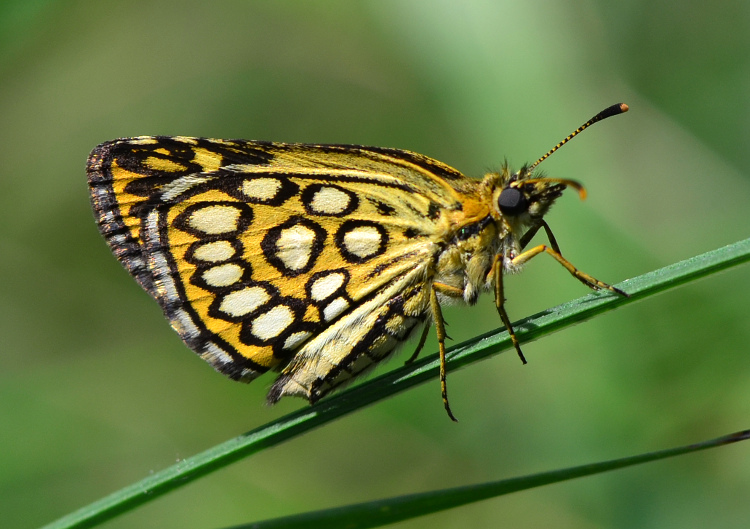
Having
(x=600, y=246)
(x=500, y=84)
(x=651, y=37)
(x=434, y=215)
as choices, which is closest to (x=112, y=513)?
(x=434, y=215)

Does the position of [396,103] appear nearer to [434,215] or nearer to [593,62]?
[593,62]

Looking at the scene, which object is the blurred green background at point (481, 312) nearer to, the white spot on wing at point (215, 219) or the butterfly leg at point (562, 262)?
the butterfly leg at point (562, 262)

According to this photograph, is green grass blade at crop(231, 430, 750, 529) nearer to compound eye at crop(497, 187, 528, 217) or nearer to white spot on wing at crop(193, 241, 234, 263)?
compound eye at crop(497, 187, 528, 217)

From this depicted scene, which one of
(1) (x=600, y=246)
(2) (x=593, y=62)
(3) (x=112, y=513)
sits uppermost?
→ (2) (x=593, y=62)

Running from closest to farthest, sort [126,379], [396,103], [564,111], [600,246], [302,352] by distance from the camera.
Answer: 1. [302,352]
2. [600,246]
3. [564,111]
4. [126,379]
5. [396,103]

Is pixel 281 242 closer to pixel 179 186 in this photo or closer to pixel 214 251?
pixel 214 251

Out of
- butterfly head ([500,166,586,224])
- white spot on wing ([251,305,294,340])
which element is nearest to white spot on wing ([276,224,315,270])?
white spot on wing ([251,305,294,340])

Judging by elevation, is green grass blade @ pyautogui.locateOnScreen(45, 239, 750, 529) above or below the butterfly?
below
